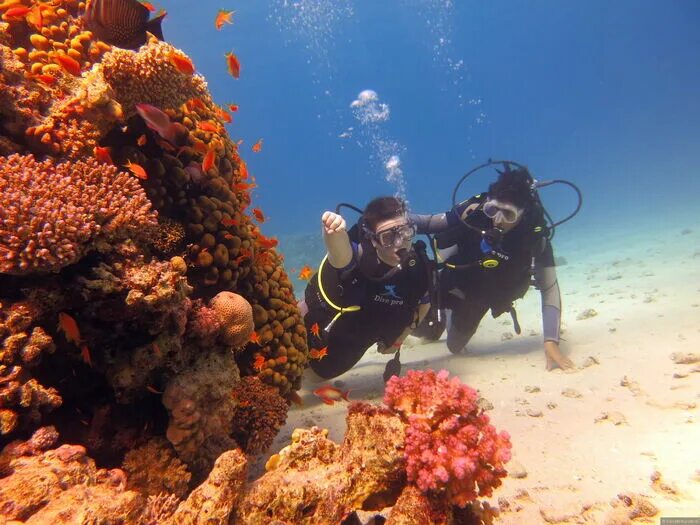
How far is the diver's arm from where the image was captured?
14.0 feet

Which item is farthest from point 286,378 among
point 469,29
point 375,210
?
point 469,29

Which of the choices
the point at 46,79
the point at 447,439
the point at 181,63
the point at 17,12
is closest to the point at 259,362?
the point at 447,439

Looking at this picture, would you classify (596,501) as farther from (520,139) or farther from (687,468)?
(520,139)

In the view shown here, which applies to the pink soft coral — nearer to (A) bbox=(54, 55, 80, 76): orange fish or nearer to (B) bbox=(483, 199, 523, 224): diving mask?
(A) bbox=(54, 55, 80, 76): orange fish

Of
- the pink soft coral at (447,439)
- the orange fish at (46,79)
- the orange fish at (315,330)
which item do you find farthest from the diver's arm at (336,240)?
the orange fish at (46,79)

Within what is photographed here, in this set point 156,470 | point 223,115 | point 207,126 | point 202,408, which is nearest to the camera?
point 156,470

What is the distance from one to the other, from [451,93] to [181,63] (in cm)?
14009

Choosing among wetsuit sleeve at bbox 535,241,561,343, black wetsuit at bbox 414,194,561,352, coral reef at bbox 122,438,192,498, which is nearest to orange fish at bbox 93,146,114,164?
coral reef at bbox 122,438,192,498

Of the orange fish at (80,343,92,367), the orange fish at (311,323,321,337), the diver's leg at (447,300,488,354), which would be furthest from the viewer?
the diver's leg at (447,300,488,354)

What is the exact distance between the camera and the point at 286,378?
3.92m

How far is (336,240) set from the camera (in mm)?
4617

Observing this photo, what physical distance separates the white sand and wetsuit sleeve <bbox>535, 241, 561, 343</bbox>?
684 millimetres

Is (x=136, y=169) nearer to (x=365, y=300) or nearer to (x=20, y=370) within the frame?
(x=20, y=370)

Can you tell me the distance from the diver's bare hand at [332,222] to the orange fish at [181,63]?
1.91 metres
